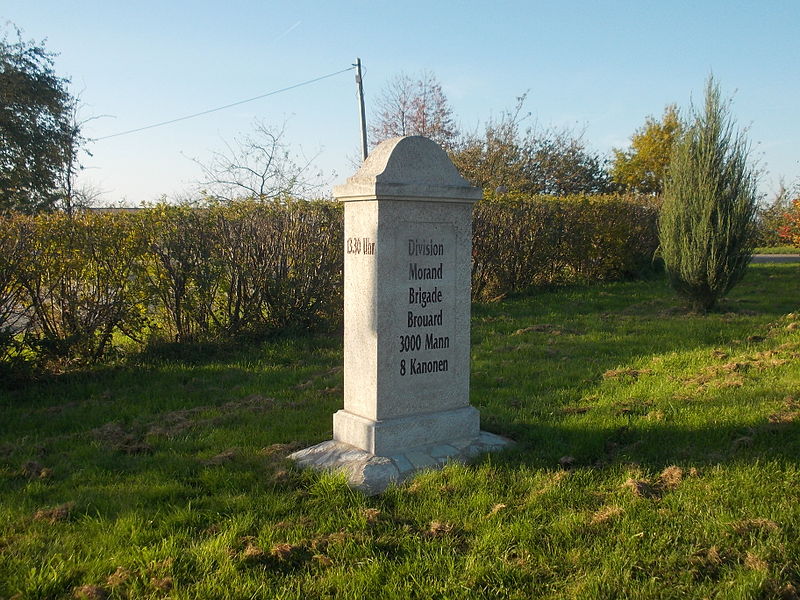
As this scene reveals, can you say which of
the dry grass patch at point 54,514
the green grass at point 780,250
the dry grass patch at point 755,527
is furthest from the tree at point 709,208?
the green grass at point 780,250

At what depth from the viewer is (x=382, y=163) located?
4.36 meters

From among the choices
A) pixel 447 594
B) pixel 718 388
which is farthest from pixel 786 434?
pixel 447 594

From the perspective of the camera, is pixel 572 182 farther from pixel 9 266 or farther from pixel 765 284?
pixel 9 266

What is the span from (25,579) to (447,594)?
1.90 m

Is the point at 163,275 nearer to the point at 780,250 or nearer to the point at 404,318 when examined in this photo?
the point at 404,318

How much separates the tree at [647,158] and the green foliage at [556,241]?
57.8 feet

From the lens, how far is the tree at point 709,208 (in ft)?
33.0

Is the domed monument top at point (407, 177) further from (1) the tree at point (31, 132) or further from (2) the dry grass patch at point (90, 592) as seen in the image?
(1) the tree at point (31, 132)

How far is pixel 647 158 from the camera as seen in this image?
3266cm

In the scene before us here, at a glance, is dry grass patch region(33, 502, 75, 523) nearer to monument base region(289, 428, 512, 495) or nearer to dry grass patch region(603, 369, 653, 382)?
monument base region(289, 428, 512, 495)

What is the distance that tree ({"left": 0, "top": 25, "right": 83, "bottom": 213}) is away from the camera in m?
23.8

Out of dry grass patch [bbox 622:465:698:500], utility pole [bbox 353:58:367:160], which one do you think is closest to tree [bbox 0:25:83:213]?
utility pole [bbox 353:58:367:160]

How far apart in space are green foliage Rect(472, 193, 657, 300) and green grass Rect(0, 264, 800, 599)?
538 centimetres

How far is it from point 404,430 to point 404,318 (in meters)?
0.74
